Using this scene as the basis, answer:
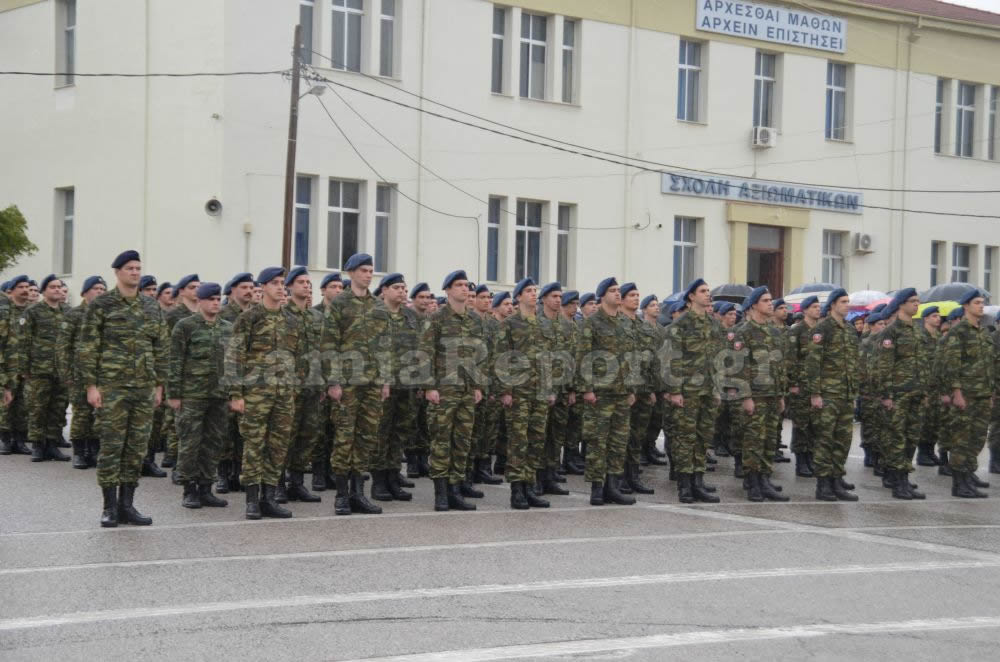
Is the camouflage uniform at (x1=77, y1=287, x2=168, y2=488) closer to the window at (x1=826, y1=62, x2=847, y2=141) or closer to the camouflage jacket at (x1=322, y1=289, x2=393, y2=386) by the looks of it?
the camouflage jacket at (x1=322, y1=289, x2=393, y2=386)

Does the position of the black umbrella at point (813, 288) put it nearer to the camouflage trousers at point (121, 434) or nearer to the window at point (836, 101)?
the window at point (836, 101)

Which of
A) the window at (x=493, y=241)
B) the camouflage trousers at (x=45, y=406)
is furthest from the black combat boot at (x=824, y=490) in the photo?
the window at (x=493, y=241)

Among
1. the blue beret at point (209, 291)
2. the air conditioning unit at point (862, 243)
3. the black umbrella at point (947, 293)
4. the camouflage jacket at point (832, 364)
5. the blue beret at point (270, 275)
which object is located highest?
the air conditioning unit at point (862, 243)

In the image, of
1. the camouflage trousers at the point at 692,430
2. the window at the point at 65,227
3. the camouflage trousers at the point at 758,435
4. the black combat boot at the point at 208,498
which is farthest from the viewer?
the window at the point at 65,227

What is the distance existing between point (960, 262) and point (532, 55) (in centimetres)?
1592

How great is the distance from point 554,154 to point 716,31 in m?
5.94

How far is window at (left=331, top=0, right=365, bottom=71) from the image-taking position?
29734 mm

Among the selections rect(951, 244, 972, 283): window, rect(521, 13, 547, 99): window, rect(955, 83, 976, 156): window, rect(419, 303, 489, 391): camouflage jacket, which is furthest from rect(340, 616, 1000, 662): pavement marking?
rect(955, 83, 976, 156): window

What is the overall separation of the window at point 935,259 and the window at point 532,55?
556 inches

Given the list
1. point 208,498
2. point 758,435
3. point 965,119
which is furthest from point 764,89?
point 208,498

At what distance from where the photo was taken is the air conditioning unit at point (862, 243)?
38.0 metres

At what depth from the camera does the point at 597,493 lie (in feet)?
41.6

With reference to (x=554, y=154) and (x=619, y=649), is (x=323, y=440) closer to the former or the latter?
(x=619, y=649)

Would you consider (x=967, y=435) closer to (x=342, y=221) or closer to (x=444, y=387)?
(x=444, y=387)
